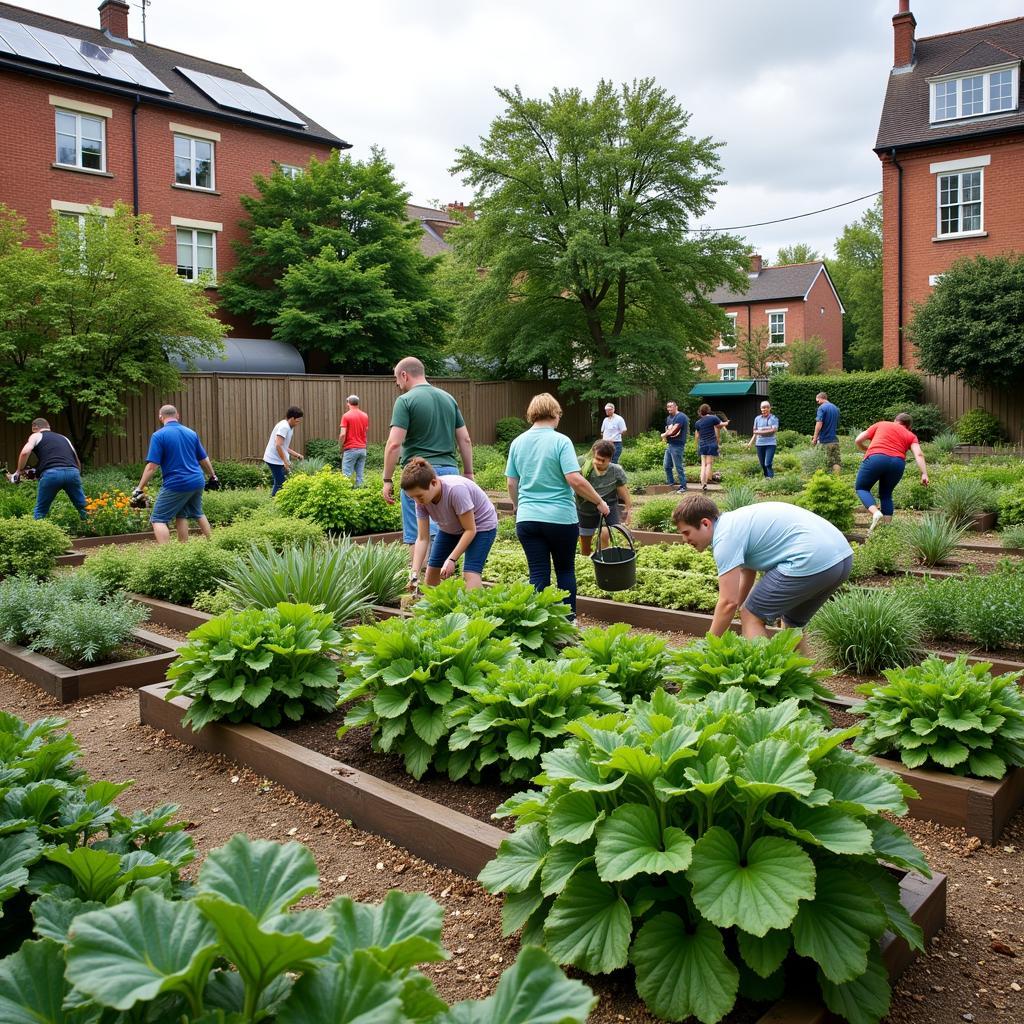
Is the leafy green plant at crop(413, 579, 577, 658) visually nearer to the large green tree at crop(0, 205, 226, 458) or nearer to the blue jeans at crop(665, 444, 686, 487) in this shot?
the blue jeans at crop(665, 444, 686, 487)

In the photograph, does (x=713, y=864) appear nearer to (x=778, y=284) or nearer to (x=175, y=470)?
(x=175, y=470)

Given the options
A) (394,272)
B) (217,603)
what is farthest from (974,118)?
(217,603)

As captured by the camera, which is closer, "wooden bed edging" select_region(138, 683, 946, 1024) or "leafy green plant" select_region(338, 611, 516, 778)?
"wooden bed edging" select_region(138, 683, 946, 1024)

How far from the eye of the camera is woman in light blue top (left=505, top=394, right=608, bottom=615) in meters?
6.27

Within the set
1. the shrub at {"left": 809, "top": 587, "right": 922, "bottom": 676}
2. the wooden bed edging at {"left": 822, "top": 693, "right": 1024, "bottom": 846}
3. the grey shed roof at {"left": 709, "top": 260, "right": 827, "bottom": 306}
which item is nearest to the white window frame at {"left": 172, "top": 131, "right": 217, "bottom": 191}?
the shrub at {"left": 809, "top": 587, "right": 922, "bottom": 676}

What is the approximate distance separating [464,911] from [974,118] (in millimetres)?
31294

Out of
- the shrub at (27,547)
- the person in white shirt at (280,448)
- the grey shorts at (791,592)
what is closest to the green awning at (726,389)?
the person in white shirt at (280,448)

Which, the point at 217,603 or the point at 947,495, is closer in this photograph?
the point at 217,603

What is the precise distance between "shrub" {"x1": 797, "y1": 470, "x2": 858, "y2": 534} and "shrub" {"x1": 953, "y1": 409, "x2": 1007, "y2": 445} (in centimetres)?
1593

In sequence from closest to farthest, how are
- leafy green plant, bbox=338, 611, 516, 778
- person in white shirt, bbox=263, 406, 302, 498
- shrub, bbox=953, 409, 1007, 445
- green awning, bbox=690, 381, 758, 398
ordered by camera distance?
leafy green plant, bbox=338, 611, 516, 778 < person in white shirt, bbox=263, 406, 302, 498 < shrub, bbox=953, 409, 1007, 445 < green awning, bbox=690, 381, 758, 398

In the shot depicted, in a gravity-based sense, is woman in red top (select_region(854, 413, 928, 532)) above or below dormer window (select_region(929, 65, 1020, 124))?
below

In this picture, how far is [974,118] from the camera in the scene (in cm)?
2747

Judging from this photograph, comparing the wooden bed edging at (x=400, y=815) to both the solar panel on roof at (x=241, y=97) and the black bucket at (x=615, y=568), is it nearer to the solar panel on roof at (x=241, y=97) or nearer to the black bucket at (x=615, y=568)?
the black bucket at (x=615, y=568)

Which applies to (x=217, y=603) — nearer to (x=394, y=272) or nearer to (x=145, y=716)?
(x=145, y=716)
